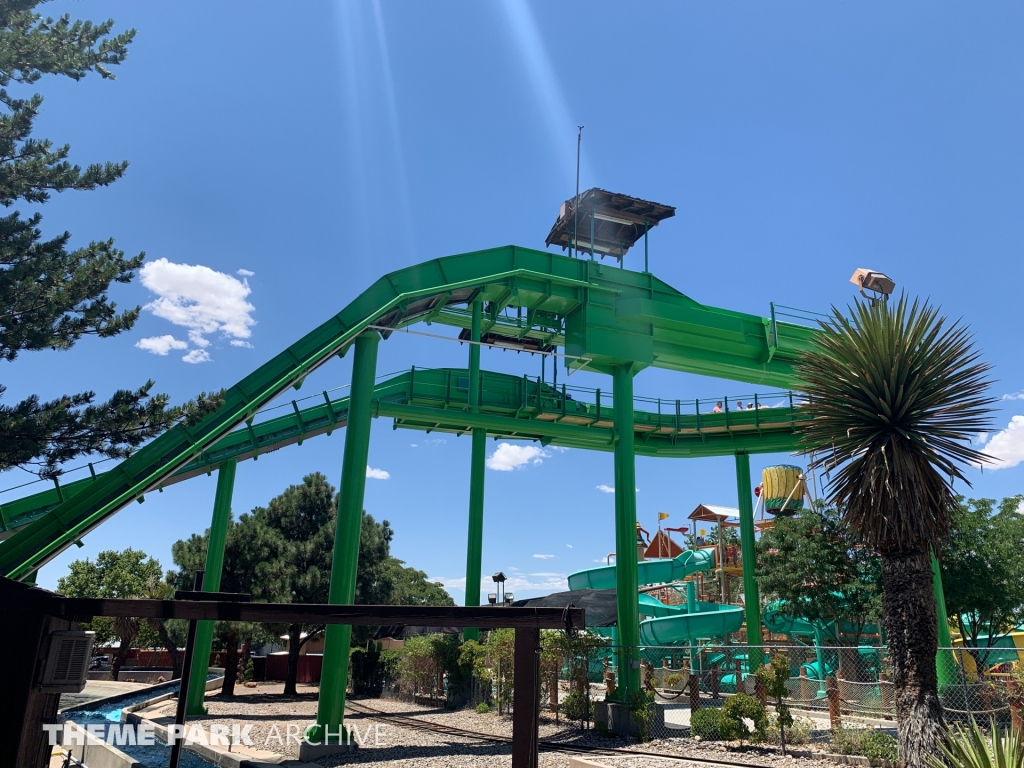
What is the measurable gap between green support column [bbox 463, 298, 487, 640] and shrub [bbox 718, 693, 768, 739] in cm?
1122

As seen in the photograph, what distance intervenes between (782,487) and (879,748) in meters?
23.6

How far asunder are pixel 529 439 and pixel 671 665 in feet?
39.5

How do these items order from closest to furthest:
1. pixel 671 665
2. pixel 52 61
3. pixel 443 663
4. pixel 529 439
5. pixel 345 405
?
pixel 52 61
pixel 345 405
pixel 443 663
pixel 529 439
pixel 671 665

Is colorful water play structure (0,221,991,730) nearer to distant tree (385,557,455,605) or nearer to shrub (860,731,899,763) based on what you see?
shrub (860,731,899,763)

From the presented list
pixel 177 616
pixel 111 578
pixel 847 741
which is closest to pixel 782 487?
pixel 847 741

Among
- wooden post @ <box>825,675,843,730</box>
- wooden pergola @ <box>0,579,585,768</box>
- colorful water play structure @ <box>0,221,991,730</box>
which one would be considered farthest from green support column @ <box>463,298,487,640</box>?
wooden pergola @ <box>0,579,585,768</box>

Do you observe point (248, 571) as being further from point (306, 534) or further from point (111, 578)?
point (111, 578)

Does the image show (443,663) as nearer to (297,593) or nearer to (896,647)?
(297,593)

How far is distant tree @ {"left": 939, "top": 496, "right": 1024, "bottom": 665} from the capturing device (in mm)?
23250

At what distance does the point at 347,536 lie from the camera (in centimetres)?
1627

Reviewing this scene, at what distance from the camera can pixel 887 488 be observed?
1089 cm

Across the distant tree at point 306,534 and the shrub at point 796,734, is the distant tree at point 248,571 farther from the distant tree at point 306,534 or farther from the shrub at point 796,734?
the shrub at point 796,734

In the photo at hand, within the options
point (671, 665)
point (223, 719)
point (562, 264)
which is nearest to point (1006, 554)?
point (671, 665)

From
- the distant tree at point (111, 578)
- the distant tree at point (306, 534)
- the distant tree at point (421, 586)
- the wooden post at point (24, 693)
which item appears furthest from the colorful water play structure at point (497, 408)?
the distant tree at point (421, 586)
